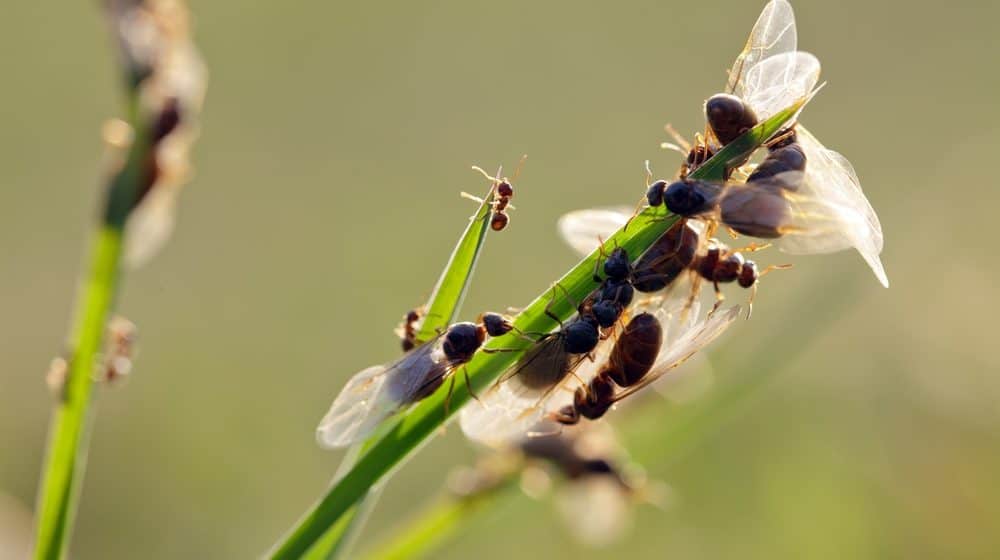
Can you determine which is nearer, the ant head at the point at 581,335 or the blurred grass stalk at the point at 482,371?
the blurred grass stalk at the point at 482,371

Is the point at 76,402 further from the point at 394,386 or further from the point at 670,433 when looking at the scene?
the point at 670,433

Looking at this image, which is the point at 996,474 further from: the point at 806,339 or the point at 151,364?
the point at 151,364

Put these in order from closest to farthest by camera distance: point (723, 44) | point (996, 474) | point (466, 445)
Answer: point (996, 474), point (466, 445), point (723, 44)

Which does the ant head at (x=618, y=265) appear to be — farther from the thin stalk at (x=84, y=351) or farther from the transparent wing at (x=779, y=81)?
the thin stalk at (x=84, y=351)

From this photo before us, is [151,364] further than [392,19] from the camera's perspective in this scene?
No

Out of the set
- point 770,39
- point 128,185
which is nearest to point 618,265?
point 128,185

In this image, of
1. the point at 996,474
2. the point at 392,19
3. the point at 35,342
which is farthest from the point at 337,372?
the point at 392,19

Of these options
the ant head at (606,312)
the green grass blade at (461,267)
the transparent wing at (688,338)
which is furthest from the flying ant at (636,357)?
the green grass blade at (461,267)
